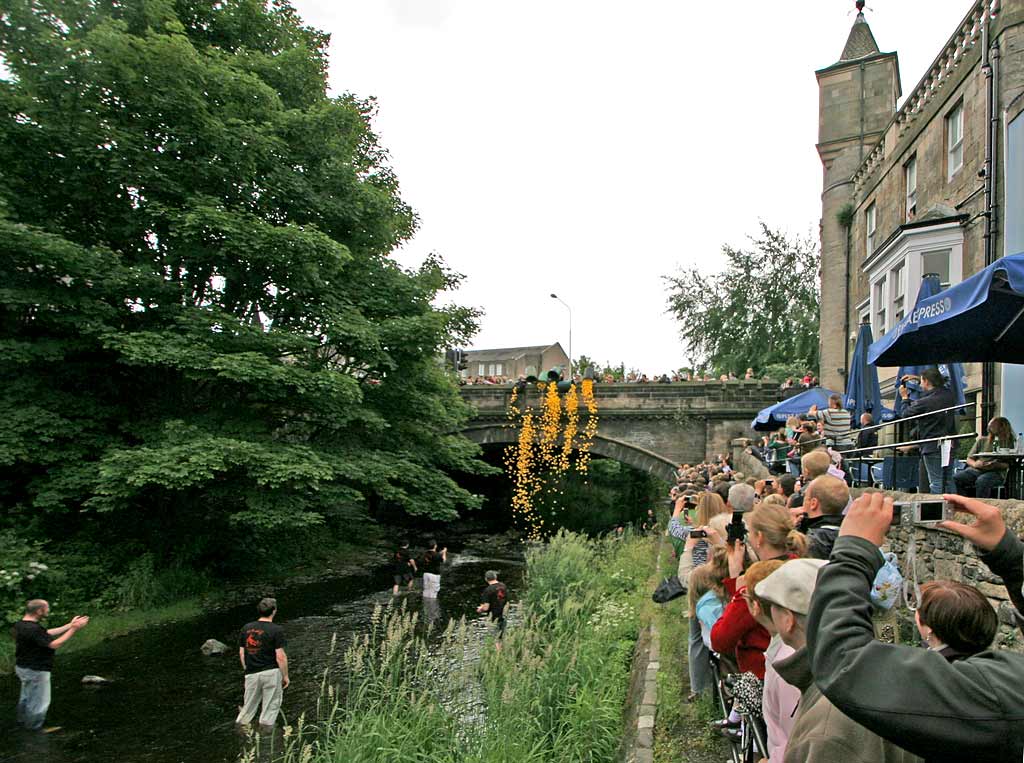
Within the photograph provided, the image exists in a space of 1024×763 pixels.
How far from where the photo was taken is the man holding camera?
1.61 metres

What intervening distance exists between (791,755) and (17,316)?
15817 millimetres

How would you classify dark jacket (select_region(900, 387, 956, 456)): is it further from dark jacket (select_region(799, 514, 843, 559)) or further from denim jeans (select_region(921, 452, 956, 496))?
dark jacket (select_region(799, 514, 843, 559))

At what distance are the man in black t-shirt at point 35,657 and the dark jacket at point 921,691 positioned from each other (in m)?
8.61

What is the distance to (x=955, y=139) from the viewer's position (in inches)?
509

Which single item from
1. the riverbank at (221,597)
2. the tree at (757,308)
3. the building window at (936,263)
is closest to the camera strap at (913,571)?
the building window at (936,263)

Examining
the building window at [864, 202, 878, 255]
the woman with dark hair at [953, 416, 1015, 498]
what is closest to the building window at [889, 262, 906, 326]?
the building window at [864, 202, 878, 255]

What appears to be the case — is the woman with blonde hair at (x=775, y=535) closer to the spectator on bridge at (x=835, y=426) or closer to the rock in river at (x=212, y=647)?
the spectator on bridge at (x=835, y=426)

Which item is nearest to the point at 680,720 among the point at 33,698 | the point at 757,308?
the point at 33,698

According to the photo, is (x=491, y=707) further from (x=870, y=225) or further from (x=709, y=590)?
(x=870, y=225)

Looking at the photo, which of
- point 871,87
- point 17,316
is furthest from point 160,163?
point 871,87

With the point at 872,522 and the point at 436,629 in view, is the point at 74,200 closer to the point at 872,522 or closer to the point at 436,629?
the point at 436,629

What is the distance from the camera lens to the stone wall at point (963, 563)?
4.20 m

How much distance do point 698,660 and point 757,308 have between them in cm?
3772

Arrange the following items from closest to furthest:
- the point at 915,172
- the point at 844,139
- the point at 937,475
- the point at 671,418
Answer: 1. the point at 937,475
2. the point at 915,172
3. the point at 844,139
4. the point at 671,418
